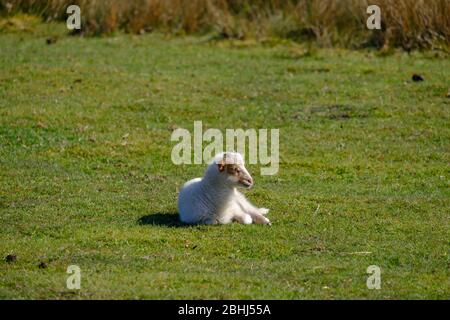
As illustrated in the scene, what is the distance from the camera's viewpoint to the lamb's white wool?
9.97 meters

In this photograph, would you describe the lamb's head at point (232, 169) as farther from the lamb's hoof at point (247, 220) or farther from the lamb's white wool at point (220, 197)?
the lamb's hoof at point (247, 220)

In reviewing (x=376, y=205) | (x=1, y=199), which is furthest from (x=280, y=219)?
(x=1, y=199)

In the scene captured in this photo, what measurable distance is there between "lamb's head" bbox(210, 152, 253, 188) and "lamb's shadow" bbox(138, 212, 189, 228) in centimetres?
64

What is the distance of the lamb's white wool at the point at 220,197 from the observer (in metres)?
9.97

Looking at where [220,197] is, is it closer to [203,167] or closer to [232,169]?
[232,169]

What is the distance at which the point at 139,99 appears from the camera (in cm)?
1552

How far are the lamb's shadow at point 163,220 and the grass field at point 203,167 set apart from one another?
1.3 inches

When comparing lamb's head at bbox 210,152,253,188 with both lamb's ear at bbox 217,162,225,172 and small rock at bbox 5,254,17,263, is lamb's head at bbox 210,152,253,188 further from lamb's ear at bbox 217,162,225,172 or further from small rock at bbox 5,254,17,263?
small rock at bbox 5,254,17,263

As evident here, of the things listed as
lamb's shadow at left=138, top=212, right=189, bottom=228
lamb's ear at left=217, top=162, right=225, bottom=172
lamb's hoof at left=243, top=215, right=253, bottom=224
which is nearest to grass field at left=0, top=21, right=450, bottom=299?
lamb's shadow at left=138, top=212, right=189, bottom=228

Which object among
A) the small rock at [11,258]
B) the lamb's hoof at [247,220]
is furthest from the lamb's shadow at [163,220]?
the small rock at [11,258]

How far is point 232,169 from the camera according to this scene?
9.98 meters

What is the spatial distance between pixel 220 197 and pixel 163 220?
2.11ft

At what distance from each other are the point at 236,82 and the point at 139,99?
1.87m

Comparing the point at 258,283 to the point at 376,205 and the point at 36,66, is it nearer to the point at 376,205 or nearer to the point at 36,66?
the point at 376,205
